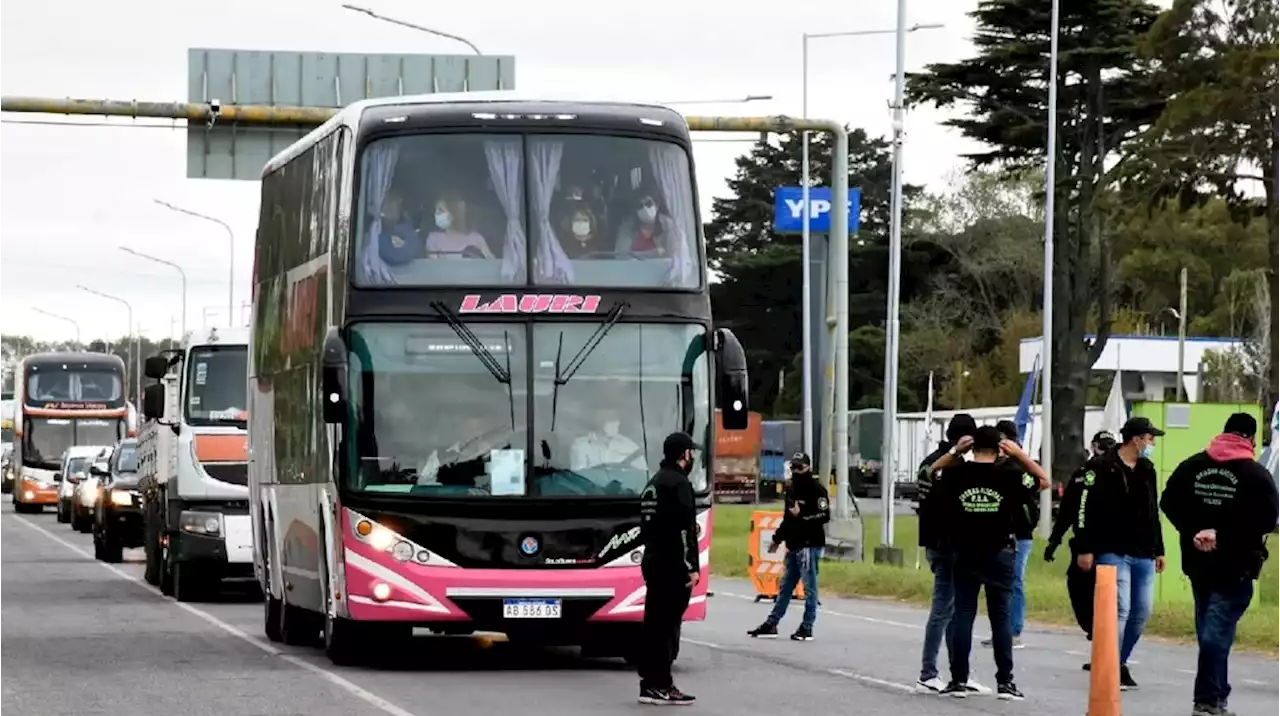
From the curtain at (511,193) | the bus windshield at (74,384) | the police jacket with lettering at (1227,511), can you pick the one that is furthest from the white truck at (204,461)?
the bus windshield at (74,384)

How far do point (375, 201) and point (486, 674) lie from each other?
3450 mm

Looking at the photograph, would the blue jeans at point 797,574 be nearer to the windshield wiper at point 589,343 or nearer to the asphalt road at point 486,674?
the asphalt road at point 486,674

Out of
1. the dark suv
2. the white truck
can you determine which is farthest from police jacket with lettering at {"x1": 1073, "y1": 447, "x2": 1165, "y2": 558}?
the dark suv

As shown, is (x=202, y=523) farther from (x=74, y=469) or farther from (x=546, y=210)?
(x=74, y=469)

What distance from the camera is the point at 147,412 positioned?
3014 centimetres

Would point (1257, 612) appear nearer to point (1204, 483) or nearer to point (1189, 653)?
point (1189, 653)

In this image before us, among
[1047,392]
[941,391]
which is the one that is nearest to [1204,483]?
[1047,392]

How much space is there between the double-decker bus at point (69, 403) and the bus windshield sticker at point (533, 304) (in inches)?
2051

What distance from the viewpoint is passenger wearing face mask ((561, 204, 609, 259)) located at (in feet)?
65.9

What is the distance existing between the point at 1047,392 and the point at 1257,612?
80.4 feet

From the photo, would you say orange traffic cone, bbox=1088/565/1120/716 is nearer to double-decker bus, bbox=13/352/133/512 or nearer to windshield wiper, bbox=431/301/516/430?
windshield wiper, bbox=431/301/516/430

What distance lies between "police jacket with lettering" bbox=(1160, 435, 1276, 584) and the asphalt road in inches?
50.3

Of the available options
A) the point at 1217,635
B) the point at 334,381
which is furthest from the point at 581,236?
the point at 1217,635

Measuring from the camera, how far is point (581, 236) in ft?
66.0
